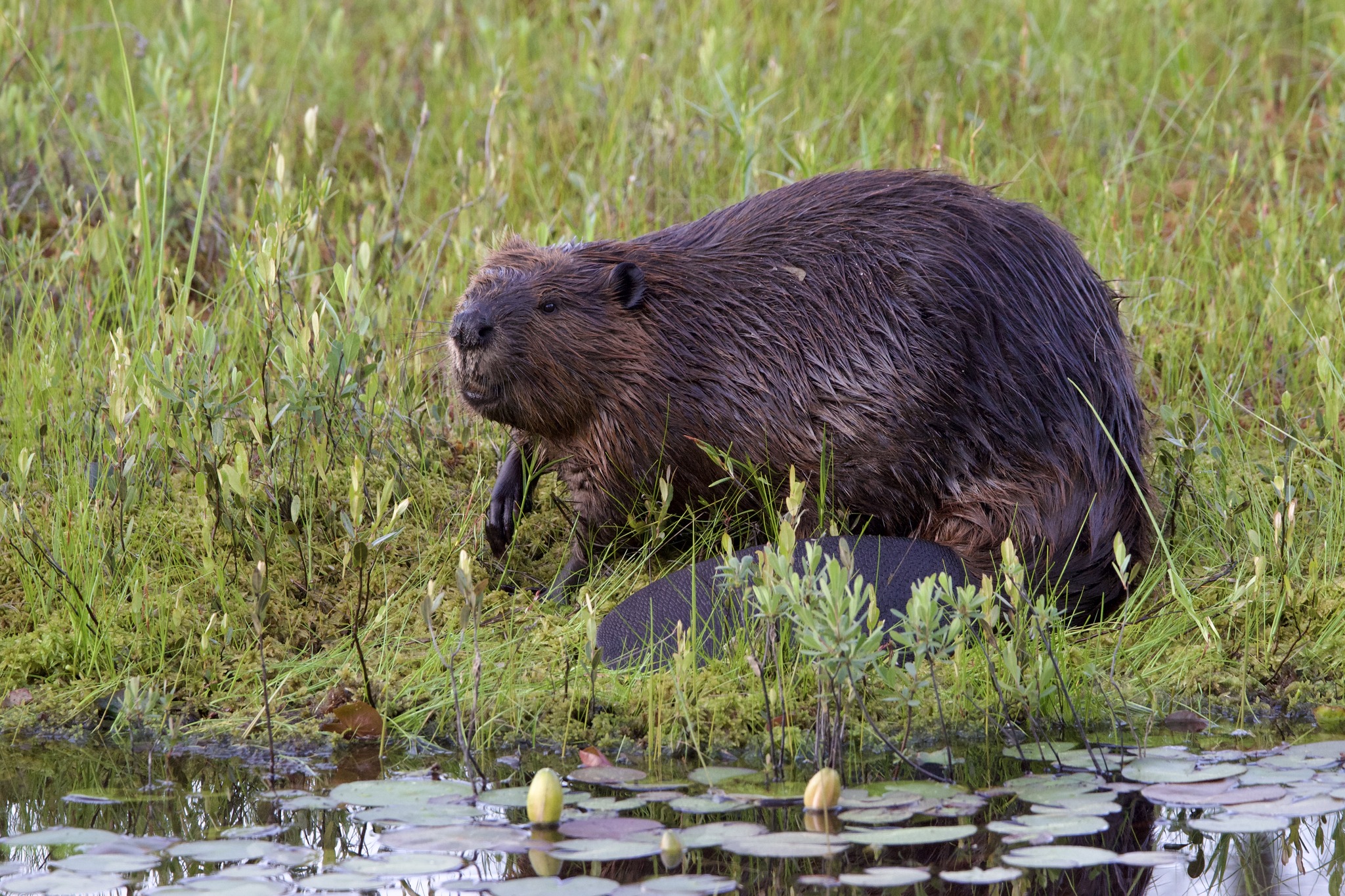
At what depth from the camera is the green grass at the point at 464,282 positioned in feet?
9.38

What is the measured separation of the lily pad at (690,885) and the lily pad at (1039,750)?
727 mm

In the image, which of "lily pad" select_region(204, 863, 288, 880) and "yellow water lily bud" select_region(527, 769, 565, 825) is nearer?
"lily pad" select_region(204, 863, 288, 880)

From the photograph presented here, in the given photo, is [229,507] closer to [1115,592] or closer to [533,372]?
[533,372]

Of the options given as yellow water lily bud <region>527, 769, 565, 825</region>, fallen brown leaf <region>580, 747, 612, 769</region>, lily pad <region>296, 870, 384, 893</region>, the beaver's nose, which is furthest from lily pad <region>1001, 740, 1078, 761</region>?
the beaver's nose

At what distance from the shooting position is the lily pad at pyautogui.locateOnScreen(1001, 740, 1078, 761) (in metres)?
2.46

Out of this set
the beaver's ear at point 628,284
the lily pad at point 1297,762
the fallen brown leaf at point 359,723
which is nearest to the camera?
the lily pad at point 1297,762

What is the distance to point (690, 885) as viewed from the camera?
192cm

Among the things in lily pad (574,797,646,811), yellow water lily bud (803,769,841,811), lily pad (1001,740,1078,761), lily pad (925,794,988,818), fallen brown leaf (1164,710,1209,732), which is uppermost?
yellow water lily bud (803,769,841,811)

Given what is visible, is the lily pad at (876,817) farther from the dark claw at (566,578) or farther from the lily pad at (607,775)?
the dark claw at (566,578)

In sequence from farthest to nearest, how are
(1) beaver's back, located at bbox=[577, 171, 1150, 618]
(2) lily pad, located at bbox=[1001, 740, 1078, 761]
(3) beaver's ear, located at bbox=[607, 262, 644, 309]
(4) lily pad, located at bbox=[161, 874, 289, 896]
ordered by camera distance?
(3) beaver's ear, located at bbox=[607, 262, 644, 309] → (1) beaver's back, located at bbox=[577, 171, 1150, 618] → (2) lily pad, located at bbox=[1001, 740, 1078, 761] → (4) lily pad, located at bbox=[161, 874, 289, 896]

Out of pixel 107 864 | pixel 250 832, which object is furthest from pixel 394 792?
pixel 107 864

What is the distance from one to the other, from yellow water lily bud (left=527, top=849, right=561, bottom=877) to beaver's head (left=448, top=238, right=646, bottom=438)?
1.30 m

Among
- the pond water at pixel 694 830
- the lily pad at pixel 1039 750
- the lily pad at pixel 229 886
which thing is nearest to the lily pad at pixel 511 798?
the pond water at pixel 694 830

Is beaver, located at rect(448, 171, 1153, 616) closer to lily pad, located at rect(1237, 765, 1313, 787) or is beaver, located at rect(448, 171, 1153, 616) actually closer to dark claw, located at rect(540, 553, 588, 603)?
dark claw, located at rect(540, 553, 588, 603)
